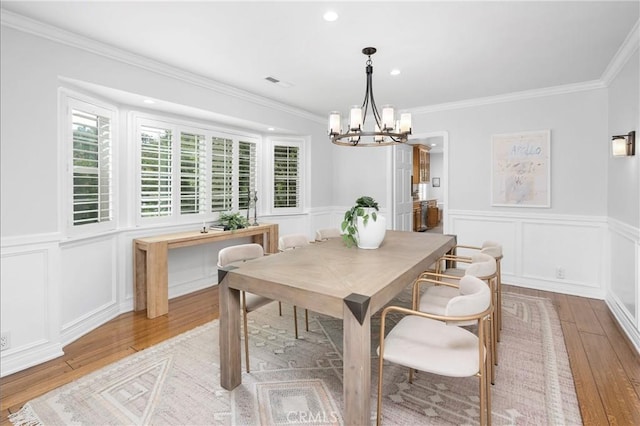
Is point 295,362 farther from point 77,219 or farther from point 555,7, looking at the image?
point 555,7

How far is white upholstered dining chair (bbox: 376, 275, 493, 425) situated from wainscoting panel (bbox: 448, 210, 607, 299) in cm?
309

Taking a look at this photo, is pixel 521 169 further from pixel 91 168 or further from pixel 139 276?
pixel 91 168

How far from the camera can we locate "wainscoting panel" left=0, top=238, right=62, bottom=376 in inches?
95.3

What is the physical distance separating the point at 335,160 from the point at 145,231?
357cm

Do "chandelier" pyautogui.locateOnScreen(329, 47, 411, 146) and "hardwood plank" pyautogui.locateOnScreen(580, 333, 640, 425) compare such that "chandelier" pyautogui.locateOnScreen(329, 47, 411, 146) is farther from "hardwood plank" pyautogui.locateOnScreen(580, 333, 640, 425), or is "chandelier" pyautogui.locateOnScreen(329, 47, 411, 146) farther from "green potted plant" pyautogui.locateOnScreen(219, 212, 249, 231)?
"hardwood plank" pyautogui.locateOnScreen(580, 333, 640, 425)

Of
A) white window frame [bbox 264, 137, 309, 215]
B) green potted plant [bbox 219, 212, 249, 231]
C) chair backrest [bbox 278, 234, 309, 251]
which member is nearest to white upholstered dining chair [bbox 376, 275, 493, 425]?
chair backrest [bbox 278, 234, 309, 251]

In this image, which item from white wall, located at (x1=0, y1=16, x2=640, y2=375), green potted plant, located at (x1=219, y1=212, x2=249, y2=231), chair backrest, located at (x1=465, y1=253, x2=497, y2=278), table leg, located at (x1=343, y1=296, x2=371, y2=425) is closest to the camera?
table leg, located at (x1=343, y1=296, x2=371, y2=425)

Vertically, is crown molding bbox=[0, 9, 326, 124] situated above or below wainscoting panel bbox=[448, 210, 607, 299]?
above

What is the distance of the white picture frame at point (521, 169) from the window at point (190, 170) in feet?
11.8

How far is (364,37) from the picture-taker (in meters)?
2.82

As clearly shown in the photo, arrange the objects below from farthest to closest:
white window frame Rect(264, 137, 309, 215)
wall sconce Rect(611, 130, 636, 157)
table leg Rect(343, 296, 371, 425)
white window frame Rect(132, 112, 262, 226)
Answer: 1. white window frame Rect(264, 137, 309, 215)
2. white window frame Rect(132, 112, 262, 226)
3. wall sconce Rect(611, 130, 636, 157)
4. table leg Rect(343, 296, 371, 425)

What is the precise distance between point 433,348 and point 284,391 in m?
1.04

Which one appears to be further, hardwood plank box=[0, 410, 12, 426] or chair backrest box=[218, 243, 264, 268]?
chair backrest box=[218, 243, 264, 268]

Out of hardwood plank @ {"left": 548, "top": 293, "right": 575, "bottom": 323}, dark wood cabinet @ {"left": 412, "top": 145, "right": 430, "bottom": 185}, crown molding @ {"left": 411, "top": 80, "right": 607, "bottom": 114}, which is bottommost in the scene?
hardwood plank @ {"left": 548, "top": 293, "right": 575, "bottom": 323}
